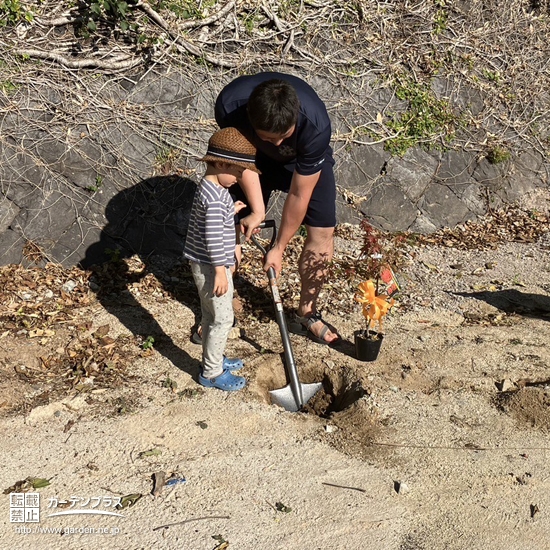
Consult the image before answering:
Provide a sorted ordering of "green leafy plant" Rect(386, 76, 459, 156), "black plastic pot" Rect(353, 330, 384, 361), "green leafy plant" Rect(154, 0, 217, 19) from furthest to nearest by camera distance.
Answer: "green leafy plant" Rect(386, 76, 459, 156) → "green leafy plant" Rect(154, 0, 217, 19) → "black plastic pot" Rect(353, 330, 384, 361)

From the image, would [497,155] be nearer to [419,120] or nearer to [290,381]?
[419,120]

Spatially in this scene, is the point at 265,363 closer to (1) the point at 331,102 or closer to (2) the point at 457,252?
(2) the point at 457,252

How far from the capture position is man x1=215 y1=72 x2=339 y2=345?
11.3 ft

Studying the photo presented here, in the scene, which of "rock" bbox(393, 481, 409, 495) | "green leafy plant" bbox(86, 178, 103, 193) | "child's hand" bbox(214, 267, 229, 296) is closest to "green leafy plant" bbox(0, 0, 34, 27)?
"green leafy plant" bbox(86, 178, 103, 193)

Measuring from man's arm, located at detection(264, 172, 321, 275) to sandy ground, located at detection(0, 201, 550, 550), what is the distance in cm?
77

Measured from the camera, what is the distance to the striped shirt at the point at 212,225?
361 cm

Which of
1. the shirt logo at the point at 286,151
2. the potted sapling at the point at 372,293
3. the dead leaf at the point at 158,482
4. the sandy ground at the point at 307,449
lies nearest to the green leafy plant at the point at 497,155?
the sandy ground at the point at 307,449

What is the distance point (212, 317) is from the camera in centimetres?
395

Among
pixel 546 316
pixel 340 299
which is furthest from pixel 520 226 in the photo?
pixel 340 299

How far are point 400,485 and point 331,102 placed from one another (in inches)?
197

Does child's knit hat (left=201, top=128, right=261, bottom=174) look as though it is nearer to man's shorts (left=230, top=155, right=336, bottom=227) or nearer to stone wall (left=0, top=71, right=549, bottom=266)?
man's shorts (left=230, top=155, right=336, bottom=227)

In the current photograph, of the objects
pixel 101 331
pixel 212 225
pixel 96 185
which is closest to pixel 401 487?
pixel 212 225

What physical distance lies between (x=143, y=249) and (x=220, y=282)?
7.75 ft

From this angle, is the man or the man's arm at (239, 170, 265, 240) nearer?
the man
